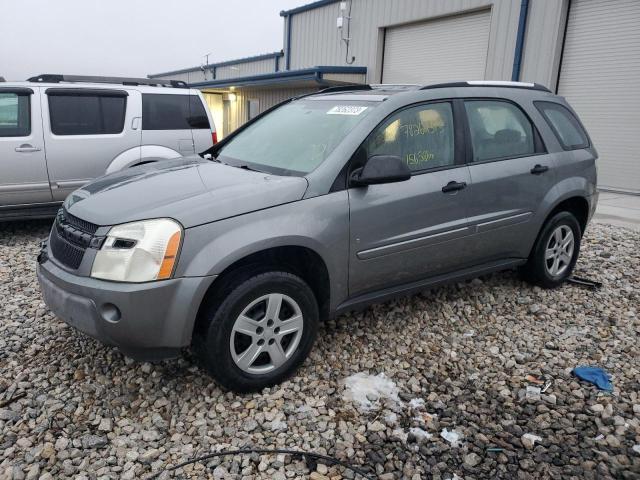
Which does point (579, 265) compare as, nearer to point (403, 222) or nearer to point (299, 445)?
point (403, 222)

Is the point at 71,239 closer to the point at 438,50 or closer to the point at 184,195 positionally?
the point at 184,195

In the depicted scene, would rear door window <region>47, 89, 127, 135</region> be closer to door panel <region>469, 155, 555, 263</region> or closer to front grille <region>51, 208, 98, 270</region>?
front grille <region>51, 208, 98, 270</region>

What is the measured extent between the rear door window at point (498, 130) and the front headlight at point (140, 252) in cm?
241

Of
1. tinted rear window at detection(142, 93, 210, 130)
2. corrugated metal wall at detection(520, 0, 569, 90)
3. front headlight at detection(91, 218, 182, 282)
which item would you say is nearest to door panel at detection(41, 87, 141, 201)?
tinted rear window at detection(142, 93, 210, 130)

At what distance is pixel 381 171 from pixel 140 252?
1470 mm

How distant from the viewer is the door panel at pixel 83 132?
6.27 metres

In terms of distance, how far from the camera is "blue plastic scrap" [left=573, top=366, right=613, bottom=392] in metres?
3.30

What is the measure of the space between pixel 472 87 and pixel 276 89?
15.5m

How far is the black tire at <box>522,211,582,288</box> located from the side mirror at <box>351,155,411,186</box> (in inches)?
78.6

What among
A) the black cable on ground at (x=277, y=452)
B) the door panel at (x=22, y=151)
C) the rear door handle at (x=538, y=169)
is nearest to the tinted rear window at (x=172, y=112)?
the door panel at (x=22, y=151)

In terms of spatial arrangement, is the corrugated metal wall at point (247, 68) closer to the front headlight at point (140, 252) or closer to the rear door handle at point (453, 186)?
the rear door handle at point (453, 186)

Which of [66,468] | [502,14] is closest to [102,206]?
[66,468]

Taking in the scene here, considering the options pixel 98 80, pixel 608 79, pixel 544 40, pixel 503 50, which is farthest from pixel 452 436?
pixel 503 50

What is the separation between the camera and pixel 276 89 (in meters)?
18.8
